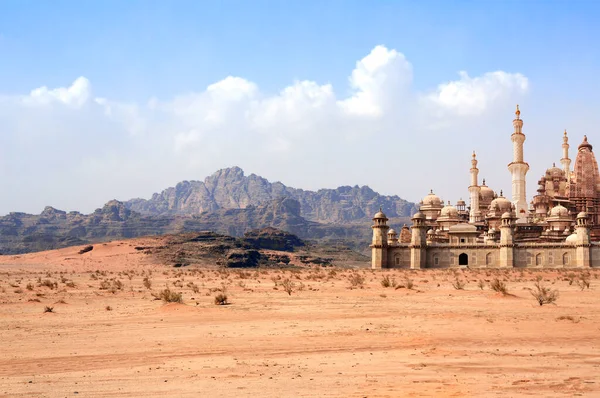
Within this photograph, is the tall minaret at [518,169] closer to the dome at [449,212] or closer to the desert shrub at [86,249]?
the dome at [449,212]

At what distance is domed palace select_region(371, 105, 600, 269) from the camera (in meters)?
61.5

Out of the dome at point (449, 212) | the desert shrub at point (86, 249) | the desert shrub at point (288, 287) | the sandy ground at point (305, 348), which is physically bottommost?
the sandy ground at point (305, 348)

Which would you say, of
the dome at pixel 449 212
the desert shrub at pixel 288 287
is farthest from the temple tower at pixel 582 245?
the desert shrub at pixel 288 287

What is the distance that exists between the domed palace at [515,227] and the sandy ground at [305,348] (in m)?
36.2

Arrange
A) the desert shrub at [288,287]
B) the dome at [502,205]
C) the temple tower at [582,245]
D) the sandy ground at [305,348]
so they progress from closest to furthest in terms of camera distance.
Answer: the sandy ground at [305,348] < the desert shrub at [288,287] < the temple tower at [582,245] < the dome at [502,205]

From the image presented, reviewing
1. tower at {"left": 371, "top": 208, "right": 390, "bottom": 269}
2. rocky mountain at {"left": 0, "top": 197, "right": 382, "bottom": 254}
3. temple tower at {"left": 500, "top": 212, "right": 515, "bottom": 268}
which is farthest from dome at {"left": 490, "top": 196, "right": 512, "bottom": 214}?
rocky mountain at {"left": 0, "top": 197, "right": 382, "bottom": 254}

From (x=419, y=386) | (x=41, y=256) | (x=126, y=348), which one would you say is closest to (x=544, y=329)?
(x=419, y=386)

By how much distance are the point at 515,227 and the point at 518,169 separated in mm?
18355

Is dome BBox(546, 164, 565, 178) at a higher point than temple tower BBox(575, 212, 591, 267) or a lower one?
higher

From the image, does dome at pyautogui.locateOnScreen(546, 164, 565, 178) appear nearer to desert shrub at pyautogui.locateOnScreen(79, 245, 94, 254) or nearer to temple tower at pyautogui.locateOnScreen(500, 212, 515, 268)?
temple tower at pyautogui.locateOnScreen(500, 212, 515, 268)

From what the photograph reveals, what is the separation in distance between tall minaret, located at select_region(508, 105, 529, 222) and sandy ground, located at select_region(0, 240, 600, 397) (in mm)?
62444

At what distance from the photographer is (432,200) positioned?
3570 inches

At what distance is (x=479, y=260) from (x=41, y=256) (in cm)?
6817

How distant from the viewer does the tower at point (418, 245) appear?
62812mm
